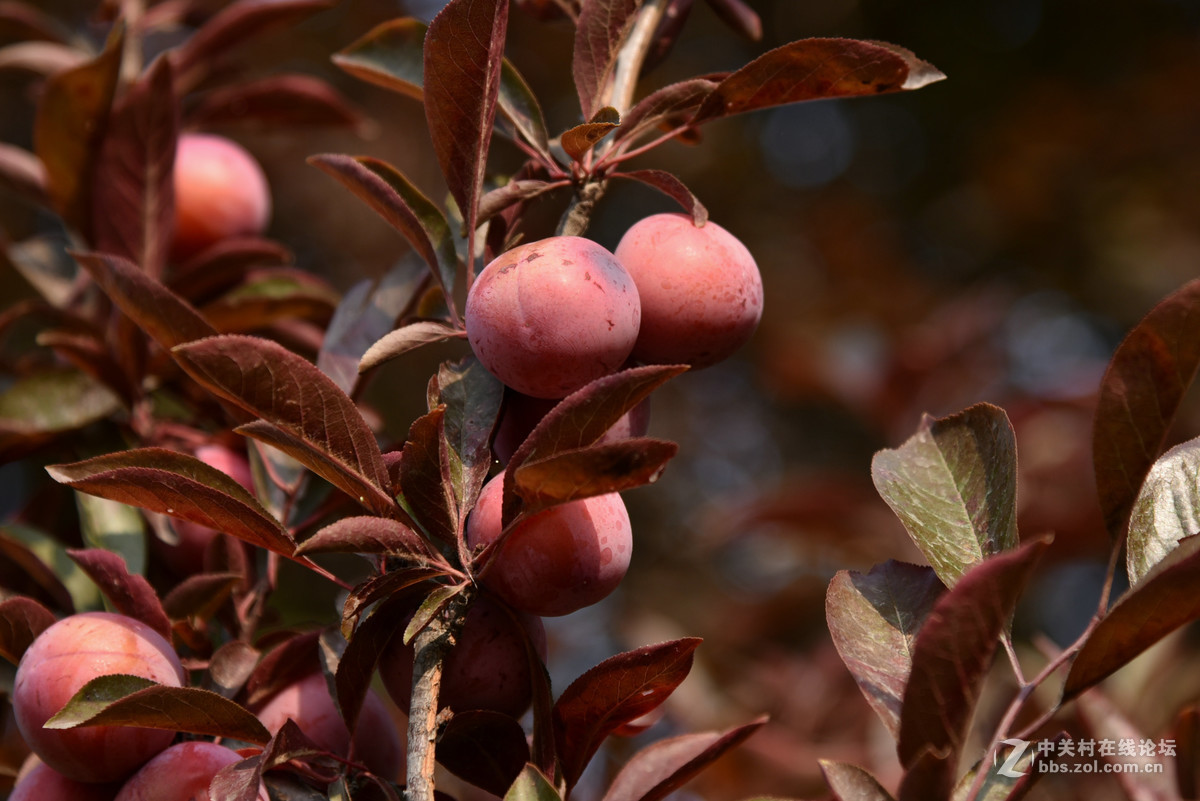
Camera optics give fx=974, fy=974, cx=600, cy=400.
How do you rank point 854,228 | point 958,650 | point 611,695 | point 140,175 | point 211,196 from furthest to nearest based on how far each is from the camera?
point 854,228 < point 211,196 < point 140,175 < point 611,695 < point 958,650

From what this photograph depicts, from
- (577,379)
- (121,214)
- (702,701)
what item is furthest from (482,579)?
(702,701)

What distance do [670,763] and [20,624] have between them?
1.51ft

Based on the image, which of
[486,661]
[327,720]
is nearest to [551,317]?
[486,661]

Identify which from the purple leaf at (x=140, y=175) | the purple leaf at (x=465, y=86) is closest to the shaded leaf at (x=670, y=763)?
the purple leaf at (x=465, y=86)

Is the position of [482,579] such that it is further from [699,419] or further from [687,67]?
[699,419]

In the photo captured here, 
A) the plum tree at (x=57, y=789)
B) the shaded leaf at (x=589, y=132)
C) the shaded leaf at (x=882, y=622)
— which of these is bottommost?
the plum tree at (x=57, y=789)

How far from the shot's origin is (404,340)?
63 centimetres

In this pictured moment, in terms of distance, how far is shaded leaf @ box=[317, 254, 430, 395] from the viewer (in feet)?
2.63

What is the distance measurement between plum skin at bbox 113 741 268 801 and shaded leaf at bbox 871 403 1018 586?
45 centimetres

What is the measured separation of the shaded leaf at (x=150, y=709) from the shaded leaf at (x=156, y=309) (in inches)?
9.2

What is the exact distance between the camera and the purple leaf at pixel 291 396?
0.54 metres

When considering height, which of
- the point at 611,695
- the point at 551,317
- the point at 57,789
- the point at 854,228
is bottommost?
the point at 854,228

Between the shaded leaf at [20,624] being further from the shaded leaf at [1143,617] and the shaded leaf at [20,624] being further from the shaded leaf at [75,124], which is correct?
the shaded leaf at [1143,617]

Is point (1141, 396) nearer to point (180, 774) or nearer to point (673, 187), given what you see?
point (673, 187)
